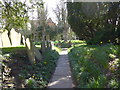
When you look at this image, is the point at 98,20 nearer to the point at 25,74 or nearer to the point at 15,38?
the point at 15,38

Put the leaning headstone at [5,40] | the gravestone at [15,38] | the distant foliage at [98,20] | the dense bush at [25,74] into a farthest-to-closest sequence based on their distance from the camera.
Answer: the distant foliage at [98,20]
the gravestone at [15,38]
the leaning headstone at [5,40]
the dense bush at [25,74]

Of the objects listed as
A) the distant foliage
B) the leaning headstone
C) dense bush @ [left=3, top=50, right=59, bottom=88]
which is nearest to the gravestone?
the leaning headstone

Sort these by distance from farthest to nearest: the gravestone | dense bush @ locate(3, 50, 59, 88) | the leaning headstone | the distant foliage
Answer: the distant foliage
the gravestone
the leaning headstone
dense bush @ locate(3, 50, 59, 88)

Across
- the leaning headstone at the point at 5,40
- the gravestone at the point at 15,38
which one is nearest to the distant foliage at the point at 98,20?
the gravestone at the point at 15,38

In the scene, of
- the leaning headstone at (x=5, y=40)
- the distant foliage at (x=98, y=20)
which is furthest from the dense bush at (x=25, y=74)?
the distant foliage at (x=98, y=20)

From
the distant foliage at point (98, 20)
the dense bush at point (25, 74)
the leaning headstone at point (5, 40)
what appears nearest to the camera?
the dense bush at point (25, 74)

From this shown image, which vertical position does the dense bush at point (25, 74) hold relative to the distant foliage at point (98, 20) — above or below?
below

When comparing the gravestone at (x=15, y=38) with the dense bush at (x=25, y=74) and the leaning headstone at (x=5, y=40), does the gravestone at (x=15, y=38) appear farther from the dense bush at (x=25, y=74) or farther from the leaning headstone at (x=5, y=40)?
the dense bush at (x=25, y=74)

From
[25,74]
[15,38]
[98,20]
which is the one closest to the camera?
[25,74]

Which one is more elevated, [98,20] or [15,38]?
[98,20]

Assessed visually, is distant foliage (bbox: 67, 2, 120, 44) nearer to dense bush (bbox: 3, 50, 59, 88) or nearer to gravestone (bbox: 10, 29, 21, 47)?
gravestone (bbox: 10, 29, 21, 47)

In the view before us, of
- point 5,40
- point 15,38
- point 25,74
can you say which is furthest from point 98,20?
point 25,74

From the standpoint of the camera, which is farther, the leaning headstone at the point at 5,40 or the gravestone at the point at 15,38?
the gravestone at the point at 15,38

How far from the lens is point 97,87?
2816mm
